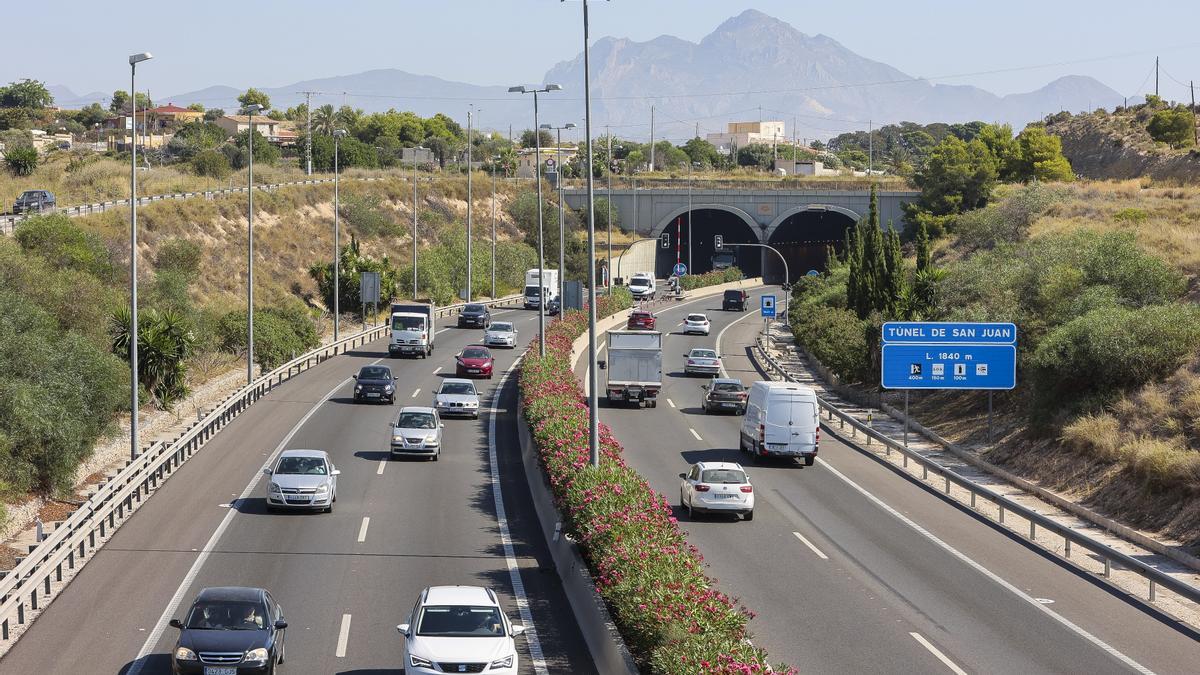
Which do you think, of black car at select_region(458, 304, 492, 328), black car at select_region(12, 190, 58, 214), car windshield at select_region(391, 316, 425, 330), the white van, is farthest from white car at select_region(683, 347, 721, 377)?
black car at select_region(12, 190, 58, 214)

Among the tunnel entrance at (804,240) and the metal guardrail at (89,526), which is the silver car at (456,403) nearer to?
the metal guardrail at (89,526)

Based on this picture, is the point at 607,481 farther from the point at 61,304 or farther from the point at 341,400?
the point at 61,304

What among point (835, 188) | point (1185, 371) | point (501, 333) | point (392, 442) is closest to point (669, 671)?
point (392, 442)

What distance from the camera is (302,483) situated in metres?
30.3

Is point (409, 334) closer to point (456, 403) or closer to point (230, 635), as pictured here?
point (456, 403)

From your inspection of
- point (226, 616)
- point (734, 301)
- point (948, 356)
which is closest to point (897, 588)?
point (226, 616)

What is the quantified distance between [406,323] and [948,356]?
3055 centimetres

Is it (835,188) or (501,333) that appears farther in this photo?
(835,188)

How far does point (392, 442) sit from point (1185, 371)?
23.7m

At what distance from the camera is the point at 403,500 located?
107 feet

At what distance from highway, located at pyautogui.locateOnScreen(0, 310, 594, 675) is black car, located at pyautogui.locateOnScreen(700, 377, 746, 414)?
11597mm

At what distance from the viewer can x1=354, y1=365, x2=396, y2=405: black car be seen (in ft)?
161

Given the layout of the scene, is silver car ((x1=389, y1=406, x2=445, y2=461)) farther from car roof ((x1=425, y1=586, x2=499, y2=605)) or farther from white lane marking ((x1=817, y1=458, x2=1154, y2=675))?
car roof ((x1=425, y1=586, x2=499, y2=605))

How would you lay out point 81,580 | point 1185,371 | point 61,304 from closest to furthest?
1. point 81,580
2. point 1185,371
3. point 61,304
